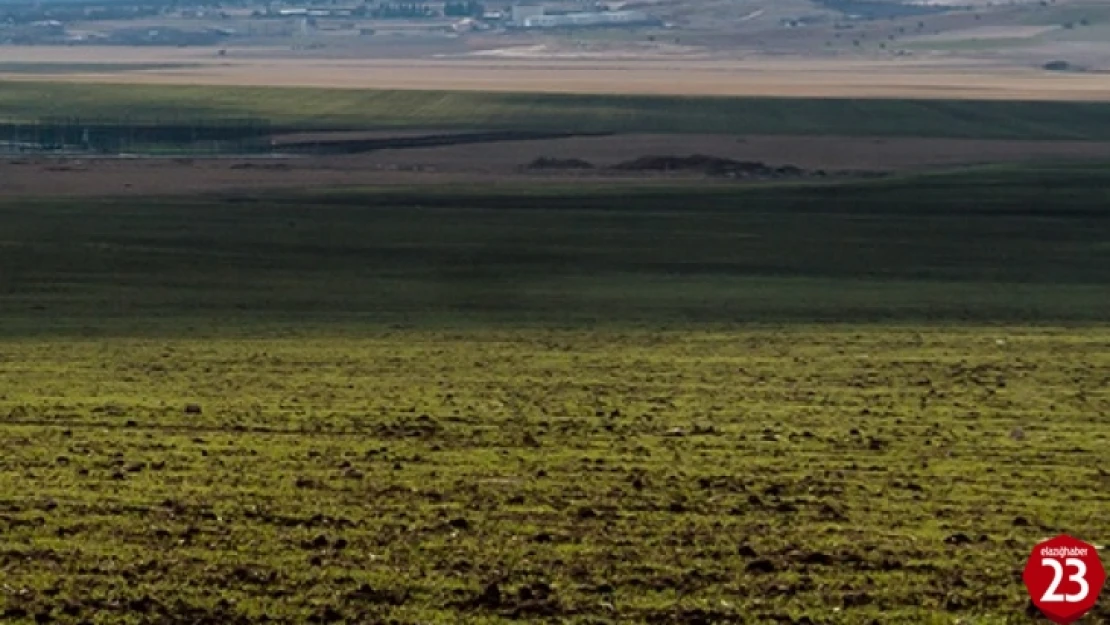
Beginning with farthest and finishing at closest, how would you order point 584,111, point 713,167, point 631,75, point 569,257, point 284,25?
point 284,25, point 631,75, point 584,111, point 713,167, point 569,257

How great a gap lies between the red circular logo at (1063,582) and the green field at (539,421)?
353 mm

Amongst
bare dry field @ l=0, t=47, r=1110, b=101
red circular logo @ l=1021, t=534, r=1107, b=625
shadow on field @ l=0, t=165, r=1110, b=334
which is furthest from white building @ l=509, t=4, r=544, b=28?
red circular logo @ l=1021, t=534, r=1107, b=625

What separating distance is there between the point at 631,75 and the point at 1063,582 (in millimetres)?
105546

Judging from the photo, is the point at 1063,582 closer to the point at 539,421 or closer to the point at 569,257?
the point at 539,421

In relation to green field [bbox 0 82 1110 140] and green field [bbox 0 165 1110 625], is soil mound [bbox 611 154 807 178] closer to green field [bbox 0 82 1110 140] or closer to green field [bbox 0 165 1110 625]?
green field [bbox 0 82 1110 140]

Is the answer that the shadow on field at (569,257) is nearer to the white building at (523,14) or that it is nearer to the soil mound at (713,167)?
the soil mound at (713,167)

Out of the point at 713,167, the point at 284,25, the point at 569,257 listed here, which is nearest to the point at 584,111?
the point at 713,167

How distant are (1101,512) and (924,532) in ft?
4.78

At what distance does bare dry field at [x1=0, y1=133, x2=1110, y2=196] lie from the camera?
50.6m

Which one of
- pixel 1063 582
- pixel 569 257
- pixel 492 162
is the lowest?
pixel 492 162

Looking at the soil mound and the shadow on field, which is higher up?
the shadow on field

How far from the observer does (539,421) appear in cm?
1753

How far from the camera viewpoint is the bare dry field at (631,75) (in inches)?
3797

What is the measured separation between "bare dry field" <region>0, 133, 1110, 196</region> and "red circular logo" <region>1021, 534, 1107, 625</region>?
125 ft
